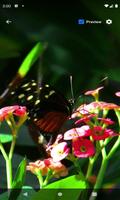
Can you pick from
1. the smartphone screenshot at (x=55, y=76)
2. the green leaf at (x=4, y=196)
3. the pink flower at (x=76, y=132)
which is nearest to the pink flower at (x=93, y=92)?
the smartphone screenshot at (x=55, y=76)

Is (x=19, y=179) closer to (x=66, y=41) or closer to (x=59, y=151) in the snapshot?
(x=59, y=151)

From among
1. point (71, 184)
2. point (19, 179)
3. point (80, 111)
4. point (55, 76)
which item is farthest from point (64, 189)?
point (55, 76)

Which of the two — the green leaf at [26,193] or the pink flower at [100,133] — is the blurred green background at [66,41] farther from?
the green leaf at [26,193]

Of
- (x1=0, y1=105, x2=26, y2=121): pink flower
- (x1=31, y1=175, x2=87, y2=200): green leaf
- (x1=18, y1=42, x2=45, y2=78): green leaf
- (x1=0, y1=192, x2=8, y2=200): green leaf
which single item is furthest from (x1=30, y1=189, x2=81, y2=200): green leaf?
(x1=18, y1=42, x2=45, y2=78): green leaf

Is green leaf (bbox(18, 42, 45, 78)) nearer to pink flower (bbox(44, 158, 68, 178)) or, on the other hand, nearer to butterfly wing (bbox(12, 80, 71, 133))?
butterfly wing (bbox(12, 80, 71, 133))

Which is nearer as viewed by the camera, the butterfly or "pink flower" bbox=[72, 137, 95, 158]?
"pink flower" bbox=[72, 137, 95, 158]

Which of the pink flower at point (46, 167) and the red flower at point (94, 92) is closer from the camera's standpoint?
the pink flower at point (46, 167)
